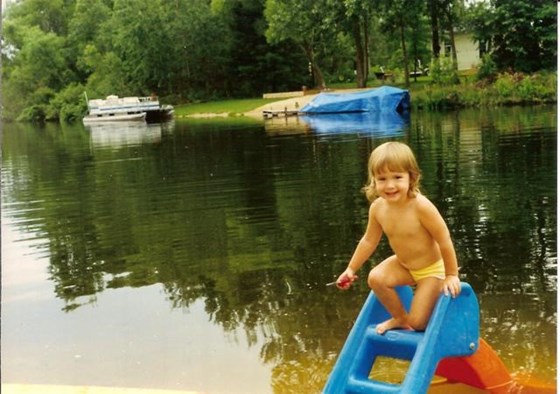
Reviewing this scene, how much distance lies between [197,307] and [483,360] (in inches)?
92.9

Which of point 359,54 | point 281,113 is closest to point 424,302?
point 281,113

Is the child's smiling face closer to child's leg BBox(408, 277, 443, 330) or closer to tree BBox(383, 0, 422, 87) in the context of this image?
child's leg BBox(408, 277, 443, 330)

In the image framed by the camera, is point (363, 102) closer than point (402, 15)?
Yes

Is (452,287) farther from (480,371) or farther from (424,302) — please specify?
(480,371)

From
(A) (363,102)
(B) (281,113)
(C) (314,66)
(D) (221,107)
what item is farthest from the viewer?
(C) (314,66)

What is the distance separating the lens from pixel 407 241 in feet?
9.68

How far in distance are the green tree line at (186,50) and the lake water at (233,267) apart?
29.4m

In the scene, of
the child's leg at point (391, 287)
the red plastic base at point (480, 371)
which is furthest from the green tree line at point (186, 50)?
the child's leg at point (391, 287)

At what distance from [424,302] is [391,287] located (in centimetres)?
16

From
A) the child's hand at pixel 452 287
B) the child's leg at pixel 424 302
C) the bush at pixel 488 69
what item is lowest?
the child's leg at pixel 424 302

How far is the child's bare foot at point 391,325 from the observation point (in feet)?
9.66

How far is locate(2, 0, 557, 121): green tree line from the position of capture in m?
40.7

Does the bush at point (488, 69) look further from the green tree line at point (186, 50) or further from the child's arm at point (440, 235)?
the child's arm at point (440, 235)

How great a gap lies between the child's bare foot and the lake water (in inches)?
34.5
